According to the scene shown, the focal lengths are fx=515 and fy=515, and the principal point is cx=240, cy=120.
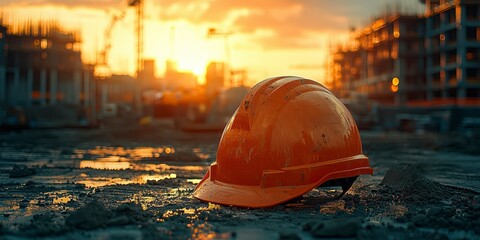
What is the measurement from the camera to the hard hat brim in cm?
527

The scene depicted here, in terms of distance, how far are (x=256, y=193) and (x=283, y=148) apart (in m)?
0.55

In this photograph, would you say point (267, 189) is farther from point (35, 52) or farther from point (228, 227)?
point (35, 52)

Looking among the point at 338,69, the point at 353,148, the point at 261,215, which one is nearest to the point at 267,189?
the point at 261,215

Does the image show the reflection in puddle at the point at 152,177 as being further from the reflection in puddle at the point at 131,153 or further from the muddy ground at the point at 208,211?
the reflection in puddle at the point at 131,153

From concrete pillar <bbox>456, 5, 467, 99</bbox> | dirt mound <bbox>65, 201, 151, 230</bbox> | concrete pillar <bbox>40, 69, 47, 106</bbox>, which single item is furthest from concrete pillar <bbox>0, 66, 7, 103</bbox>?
dirt mound <bbox>65, 201, 151, 230</bbox>

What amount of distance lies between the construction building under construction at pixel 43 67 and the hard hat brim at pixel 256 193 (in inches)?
2197

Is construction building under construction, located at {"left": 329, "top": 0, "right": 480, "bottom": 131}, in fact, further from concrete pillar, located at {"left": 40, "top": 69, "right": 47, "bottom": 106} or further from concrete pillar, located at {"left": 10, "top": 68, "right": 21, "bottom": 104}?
concrete pillar, located at {"left": 10, "top": 68, "right": 21, "bottom": 104}

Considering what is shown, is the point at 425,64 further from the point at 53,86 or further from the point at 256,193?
the point at 256,193

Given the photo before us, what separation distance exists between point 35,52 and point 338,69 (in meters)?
59.6

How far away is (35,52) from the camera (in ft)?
204

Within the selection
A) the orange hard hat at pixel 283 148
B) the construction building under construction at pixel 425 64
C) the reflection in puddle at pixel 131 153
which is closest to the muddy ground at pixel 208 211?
the orange hard hat at pixel 283 148

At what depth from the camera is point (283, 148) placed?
539cm

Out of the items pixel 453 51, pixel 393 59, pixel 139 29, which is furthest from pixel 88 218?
pixel 393 59

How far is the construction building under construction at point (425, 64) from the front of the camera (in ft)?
159
